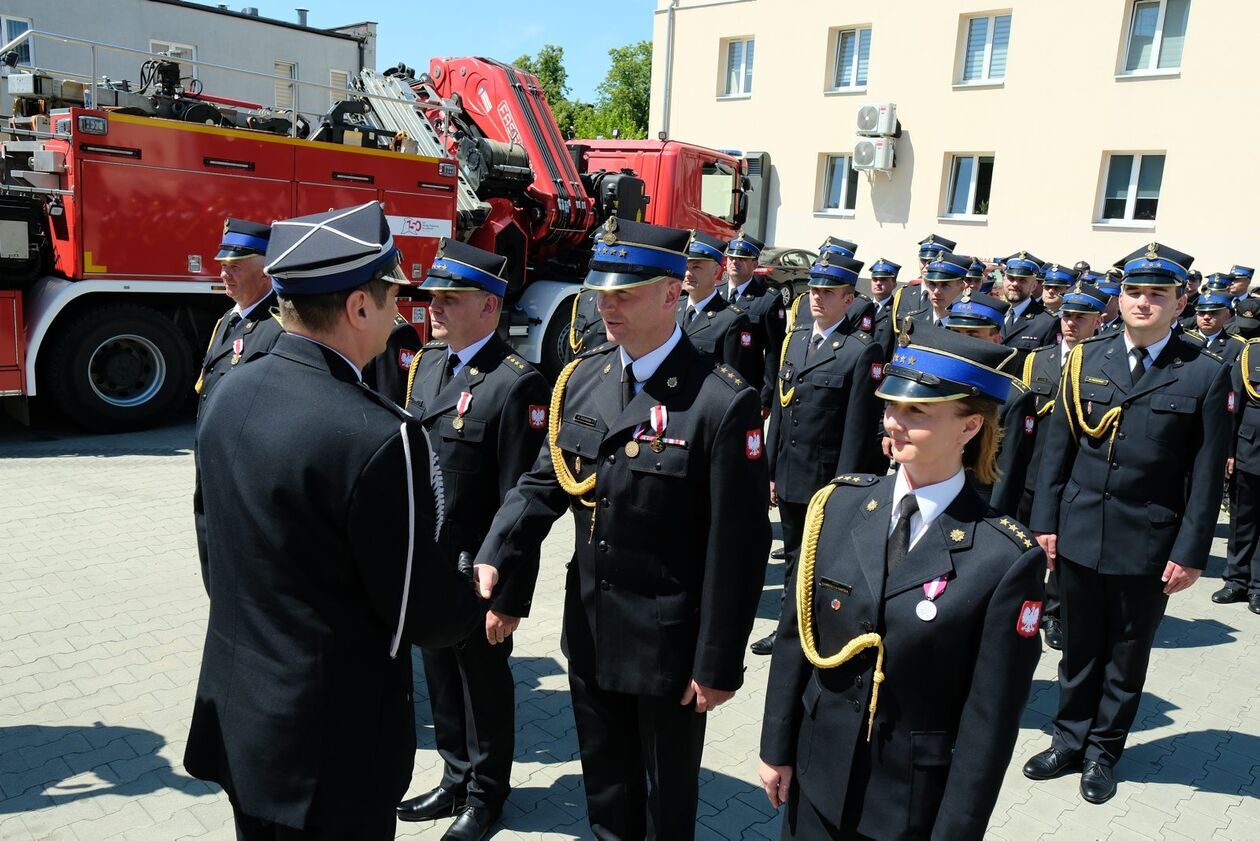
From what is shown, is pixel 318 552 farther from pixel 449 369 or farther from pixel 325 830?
pixel 449 369

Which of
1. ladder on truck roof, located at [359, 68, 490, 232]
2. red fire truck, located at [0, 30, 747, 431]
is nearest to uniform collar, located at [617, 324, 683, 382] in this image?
red fire truck, located at [0, 30, 747, 431]

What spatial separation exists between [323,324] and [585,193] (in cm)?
1089

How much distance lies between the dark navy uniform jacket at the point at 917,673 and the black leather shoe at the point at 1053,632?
3873mm

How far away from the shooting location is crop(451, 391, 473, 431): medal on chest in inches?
135

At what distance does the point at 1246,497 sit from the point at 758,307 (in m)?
3.74

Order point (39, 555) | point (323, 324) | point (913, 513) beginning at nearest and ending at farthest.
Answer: point (323, 324) < point (913, 513) < point (39, 555)

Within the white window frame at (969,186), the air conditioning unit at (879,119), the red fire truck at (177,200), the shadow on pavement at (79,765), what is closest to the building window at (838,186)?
the air conditioning unit at (879,119)

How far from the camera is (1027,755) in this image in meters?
4.32

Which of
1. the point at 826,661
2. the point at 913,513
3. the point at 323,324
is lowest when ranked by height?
the point at 826,661

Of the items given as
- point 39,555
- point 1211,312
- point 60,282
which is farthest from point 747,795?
point 60,282

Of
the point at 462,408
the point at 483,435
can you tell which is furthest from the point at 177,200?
the point at 483,435

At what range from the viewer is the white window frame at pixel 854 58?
20.8m

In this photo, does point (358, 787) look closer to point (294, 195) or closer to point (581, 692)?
point (581, 692)

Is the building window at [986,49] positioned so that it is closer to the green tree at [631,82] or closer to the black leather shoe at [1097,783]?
the black leather shoe at [1097,783]
